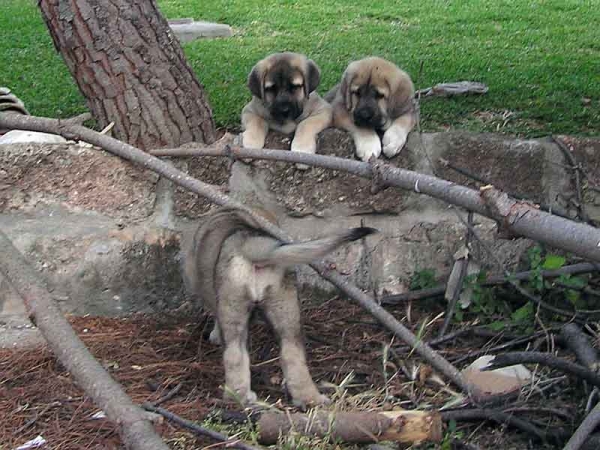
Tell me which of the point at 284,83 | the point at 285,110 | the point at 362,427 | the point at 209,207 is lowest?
the point at 362,427

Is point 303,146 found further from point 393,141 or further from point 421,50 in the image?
point 421,50

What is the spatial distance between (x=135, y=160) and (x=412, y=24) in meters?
5.33

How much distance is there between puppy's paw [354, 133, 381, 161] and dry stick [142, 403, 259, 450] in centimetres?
178

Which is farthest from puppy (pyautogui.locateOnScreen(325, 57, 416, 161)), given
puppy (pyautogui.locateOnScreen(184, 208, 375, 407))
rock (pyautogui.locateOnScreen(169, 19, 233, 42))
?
rock (pyautogui.locateOnScreen(169, 19, 233, 42))

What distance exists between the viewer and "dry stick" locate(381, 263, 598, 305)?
438 centimetres

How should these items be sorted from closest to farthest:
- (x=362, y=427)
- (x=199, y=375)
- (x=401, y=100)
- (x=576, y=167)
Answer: (x=362, y=427) → (x=199, y=375) → (x=576, y=167) → (x=401, y=100)

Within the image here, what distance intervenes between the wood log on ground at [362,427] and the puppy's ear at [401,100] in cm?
227

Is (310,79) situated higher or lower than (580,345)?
higher

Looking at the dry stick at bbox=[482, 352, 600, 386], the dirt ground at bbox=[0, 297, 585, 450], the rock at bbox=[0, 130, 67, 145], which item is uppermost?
the rock at bbox=[0, 130, 67, 145]

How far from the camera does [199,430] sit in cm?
337

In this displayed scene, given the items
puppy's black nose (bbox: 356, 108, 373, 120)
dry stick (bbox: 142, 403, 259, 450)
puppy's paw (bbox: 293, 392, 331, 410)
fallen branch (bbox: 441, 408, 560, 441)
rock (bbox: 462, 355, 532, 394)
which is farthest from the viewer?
puppy's black nose (bbox: 356, 108, 373, 120)

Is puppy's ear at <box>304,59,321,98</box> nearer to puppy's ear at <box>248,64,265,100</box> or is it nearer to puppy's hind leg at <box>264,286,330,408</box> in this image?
puppy's ear at <box>248,64,265,100</box>

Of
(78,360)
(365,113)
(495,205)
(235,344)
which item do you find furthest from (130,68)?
(495,205)

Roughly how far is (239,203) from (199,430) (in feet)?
3.12
